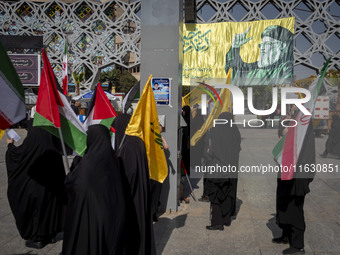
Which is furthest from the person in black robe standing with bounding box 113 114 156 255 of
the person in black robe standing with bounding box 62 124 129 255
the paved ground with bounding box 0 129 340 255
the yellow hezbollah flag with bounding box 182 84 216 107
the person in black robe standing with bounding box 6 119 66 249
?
the yellow hezbollah flag with bounding box 182 84 216 107

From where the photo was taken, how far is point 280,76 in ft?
82.3

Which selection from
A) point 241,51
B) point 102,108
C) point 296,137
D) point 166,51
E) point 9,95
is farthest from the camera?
point 241,51

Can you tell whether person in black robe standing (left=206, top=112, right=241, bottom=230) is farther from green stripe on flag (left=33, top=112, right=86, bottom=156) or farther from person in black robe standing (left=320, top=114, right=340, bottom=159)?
person in black robe standing (left=320, top=114, right=340, bottom=159)

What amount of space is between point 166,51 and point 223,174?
2196 mm

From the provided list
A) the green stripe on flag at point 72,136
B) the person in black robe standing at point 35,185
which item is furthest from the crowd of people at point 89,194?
the green stripe on flag at point 72,136

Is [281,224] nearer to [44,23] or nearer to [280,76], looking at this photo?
[280,76]

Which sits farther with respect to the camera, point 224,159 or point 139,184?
Answer: point 224,159

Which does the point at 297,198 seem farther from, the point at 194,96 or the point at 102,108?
the point at 194,96

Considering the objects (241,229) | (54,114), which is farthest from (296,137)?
(54,114)

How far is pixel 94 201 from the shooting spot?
298 cm

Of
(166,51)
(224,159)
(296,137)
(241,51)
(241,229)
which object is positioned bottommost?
(241,229)

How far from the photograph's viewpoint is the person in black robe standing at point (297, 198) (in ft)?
14.0

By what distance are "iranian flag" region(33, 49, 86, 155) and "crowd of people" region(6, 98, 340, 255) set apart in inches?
11.3

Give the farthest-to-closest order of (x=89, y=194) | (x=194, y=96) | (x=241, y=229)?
(x=194, y=96), (x=241, y=229), (x=89, y=194)
